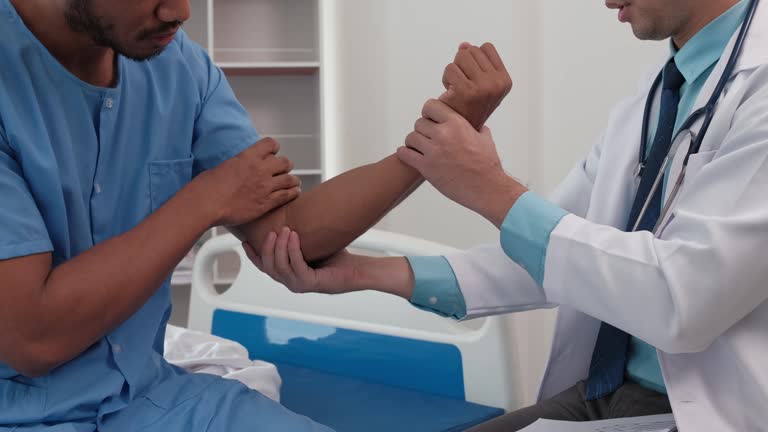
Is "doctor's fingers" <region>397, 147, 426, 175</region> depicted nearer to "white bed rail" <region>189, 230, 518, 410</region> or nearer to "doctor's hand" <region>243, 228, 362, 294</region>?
"doctor's hand" <region>243, 228, 362, 294</region>

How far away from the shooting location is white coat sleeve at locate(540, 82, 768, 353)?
1.15 meters

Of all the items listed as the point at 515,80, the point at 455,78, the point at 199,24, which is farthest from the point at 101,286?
the point at 199,24

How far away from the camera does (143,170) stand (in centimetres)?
135

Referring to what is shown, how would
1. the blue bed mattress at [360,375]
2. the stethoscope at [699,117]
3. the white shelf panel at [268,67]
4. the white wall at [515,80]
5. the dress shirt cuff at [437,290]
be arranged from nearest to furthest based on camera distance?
the stethoscope at [699,117]
the dress shirt cuff at [437,290]
the blue bed mattress at [360,375]
the white wall at [515,80]
the white shelf panel at [268,67]

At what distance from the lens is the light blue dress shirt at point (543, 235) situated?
4.25 ft

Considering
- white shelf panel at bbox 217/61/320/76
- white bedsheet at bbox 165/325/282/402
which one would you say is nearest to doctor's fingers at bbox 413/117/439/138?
white bedsheet at bbox 165/325/282/402

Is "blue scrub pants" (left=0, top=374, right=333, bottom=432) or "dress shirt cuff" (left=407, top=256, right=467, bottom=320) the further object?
"dress shirt cuff" (left=407, top=256, right=467, bottom=320)

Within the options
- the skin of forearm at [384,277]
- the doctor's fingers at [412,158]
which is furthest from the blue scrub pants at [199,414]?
the doctor's fingers at [412,158]

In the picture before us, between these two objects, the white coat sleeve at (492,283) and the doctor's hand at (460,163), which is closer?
the doctor's hand at (460,163)

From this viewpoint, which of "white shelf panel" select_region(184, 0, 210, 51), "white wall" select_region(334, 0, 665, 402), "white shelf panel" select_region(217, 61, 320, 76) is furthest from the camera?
"white shelf panel" select_region(184, 0, 210, 51)

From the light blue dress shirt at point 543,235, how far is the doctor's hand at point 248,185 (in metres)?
0.32

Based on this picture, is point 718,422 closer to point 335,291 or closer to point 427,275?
point 427,275

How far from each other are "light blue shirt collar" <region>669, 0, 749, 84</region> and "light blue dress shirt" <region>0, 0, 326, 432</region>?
86 cm

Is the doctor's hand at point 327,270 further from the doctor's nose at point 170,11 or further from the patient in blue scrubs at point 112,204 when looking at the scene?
the doctor's nose at point 170,11
